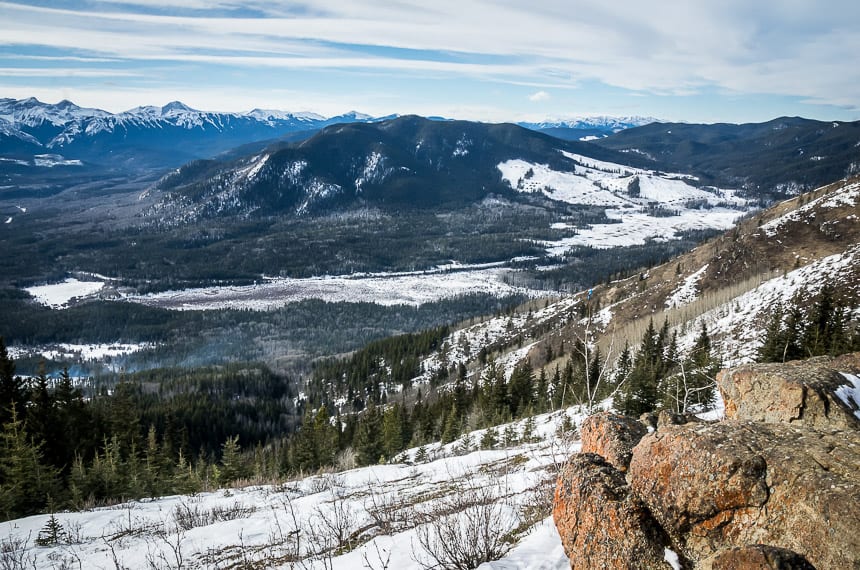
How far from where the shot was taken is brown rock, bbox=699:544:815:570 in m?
4.43

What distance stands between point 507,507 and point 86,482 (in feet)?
72.3

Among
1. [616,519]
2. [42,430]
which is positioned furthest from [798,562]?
[42,430]

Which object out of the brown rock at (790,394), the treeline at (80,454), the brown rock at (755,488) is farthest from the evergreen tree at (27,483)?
the brown rock at (790,394)

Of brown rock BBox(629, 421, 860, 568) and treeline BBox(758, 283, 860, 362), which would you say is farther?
treeline BBox(758, 283, 860, 362)

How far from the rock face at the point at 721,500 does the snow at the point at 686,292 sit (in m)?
73.3

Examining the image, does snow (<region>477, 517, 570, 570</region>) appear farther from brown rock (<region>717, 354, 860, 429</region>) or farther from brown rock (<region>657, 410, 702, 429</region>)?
brown rock (<region>717, 354, 860, 429</region>)

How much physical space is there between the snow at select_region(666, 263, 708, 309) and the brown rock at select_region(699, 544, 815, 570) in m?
74.5

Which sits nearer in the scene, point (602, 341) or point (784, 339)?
point (784, 339)

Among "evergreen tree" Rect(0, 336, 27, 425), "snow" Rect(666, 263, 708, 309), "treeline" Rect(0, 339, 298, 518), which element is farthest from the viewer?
"snow" Rect(666, 263, 708, 309)

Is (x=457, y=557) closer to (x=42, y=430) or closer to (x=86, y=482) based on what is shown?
(x=86, y=482)

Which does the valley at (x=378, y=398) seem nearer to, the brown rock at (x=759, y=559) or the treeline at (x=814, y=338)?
the treeline at (x=814, y=338)

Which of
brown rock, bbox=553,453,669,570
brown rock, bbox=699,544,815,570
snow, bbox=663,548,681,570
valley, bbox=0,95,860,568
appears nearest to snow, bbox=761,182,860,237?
valley, bbox=0,95,860,568

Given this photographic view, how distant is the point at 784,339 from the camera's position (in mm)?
30312

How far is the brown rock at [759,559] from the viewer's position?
14.5ft
